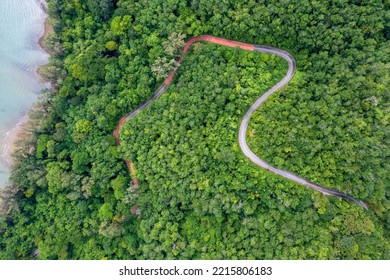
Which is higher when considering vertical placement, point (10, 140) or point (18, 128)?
point (18, 128)

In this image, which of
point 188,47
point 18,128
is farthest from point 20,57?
point 188,47

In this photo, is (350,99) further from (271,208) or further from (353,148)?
(271,208)

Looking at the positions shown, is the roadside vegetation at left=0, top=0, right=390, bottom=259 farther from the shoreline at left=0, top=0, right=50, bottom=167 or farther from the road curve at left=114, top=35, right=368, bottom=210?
the shoreline at left=0, top=0, right=50, bottom=167

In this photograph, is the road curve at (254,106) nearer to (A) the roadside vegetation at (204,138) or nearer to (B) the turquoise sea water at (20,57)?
(A) the roadside vegetation at (204,138)

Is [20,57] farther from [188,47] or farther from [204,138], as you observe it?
[204,138]

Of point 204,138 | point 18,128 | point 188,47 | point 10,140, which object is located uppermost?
point 188,47

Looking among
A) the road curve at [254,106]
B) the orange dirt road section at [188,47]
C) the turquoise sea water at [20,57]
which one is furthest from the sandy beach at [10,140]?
the road curve at [254,106]
